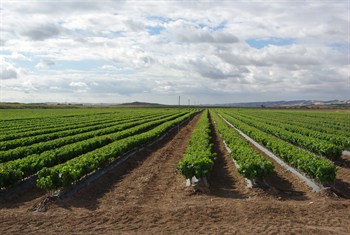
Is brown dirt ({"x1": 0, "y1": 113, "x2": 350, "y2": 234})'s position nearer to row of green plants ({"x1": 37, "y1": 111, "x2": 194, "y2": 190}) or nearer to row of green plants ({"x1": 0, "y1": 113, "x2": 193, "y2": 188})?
row of green plants ({"x1": 37, "y1": 111, "x2": 194, "y2": 190})

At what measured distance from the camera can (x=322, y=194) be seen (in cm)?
1105

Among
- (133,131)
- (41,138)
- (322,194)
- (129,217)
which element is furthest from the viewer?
(133,131)

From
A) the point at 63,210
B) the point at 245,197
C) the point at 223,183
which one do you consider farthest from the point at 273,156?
the point at 63,210

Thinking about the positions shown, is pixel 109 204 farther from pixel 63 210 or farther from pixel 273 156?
pixel 273 156

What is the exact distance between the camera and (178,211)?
360 inches

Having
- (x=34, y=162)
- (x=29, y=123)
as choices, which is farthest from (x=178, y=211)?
(x=29, y=123)

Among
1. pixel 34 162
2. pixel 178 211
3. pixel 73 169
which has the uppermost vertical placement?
pixel 73 169

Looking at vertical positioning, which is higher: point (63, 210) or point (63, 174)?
point (63, 174)

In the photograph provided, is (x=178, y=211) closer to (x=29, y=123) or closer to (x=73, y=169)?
(x=73, y=169)

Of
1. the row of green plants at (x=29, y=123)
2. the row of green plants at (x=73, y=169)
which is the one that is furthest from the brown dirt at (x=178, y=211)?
the row of green plants at (x=29, y=123)

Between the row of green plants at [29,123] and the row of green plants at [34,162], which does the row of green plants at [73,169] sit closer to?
the row of green plants at [34,162]

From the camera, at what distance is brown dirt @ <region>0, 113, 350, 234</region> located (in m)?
8.19

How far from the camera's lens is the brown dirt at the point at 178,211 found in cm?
819

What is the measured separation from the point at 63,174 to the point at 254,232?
607cm
